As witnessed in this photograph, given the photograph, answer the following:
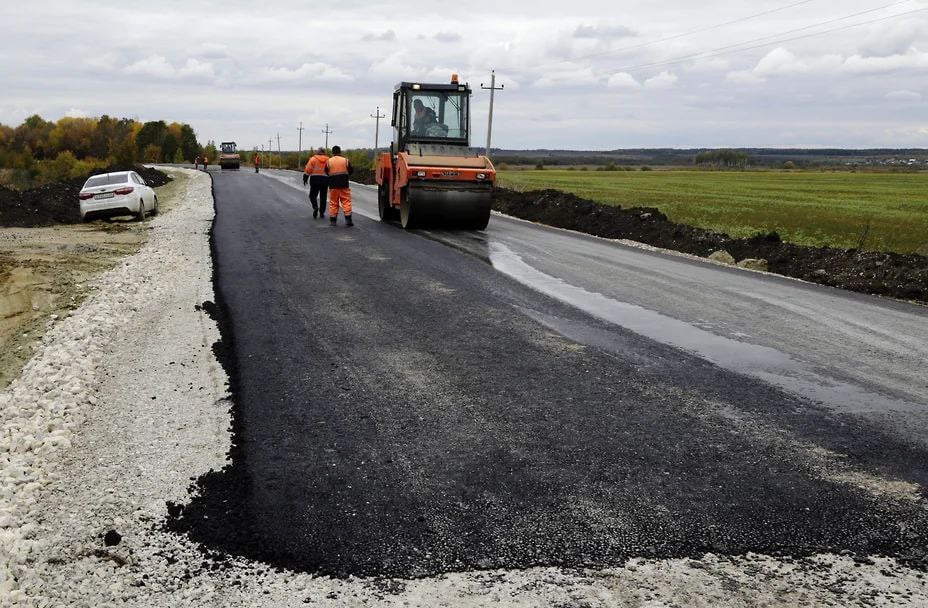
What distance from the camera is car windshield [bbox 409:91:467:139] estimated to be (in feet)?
56.6

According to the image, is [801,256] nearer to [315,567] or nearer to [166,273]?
[166,273]

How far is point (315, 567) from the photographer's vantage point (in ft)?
11.0

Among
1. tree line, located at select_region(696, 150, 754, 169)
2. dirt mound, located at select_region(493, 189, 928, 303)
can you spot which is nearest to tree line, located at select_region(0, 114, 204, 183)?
tree line, located at select_region(696, 150, 754, 169)

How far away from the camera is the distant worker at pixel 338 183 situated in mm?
17156

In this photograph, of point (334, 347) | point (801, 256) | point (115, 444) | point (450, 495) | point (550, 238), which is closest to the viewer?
point (450, 495)

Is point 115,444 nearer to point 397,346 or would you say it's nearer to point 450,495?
point 450,495

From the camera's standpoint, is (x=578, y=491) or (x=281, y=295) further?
(x=281, y=295)

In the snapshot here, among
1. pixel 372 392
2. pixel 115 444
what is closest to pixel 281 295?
pixel 372 392

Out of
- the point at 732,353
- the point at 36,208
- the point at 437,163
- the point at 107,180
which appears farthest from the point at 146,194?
the point at 732,353

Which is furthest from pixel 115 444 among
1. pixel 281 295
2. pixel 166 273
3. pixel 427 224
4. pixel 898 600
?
pixel 427 224

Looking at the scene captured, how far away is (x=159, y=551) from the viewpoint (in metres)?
3.45

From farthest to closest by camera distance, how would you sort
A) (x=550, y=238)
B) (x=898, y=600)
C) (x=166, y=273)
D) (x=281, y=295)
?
(x=550, y=238) → (x=166, y=273) → (x=281, y=295) → (x=898, y=600)

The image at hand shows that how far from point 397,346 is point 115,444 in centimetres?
282

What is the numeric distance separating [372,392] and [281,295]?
13.2 ft
